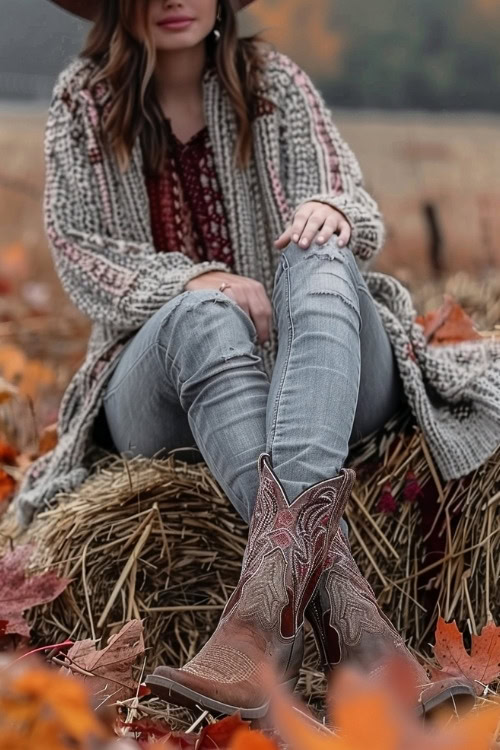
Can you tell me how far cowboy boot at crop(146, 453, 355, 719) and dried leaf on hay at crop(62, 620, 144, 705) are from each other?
0.26ft

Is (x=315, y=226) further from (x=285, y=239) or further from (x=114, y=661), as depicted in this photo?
(x=114, y=661)

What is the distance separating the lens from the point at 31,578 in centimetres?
135

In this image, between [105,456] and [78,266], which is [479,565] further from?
[78,266]

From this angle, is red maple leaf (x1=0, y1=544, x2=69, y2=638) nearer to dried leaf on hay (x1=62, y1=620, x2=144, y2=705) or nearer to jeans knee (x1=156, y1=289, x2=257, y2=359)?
dried leaf on hay (x1=62, y1=620, x2=144, y2=705)

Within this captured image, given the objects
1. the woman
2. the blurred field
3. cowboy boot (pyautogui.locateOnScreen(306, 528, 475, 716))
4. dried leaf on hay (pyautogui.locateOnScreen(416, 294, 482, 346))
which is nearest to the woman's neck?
the woman

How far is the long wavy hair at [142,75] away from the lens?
160 centimetres

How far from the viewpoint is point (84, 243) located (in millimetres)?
1604

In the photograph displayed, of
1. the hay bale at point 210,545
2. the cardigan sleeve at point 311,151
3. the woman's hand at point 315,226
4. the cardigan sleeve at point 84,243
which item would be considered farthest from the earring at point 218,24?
the hay bale at point 210,545

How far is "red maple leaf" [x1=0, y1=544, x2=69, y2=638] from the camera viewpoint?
1.29 meters

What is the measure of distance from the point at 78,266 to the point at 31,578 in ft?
1.60

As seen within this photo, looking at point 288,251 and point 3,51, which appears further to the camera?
point 3,51

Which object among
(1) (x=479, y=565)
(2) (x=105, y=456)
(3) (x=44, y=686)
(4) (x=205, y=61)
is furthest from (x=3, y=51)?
(3) (x=44, y=686)

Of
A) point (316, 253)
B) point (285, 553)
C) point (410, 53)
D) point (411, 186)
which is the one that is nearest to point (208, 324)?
point (316, 253)

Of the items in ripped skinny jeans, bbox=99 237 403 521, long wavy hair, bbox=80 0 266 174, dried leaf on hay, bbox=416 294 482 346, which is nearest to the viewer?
ripped skinny jeans, bbox=99 237 403 521
